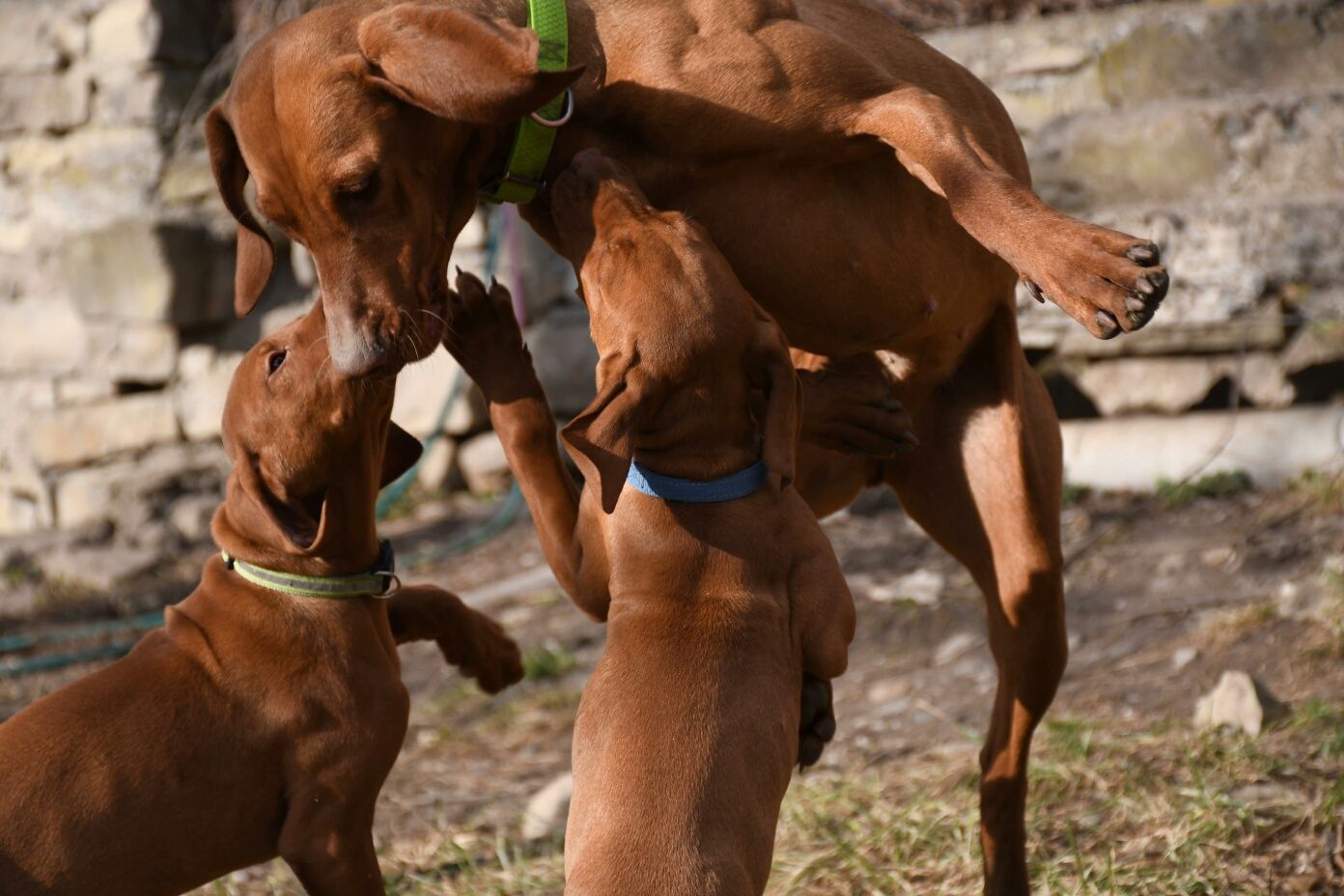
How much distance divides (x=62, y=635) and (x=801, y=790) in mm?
3674

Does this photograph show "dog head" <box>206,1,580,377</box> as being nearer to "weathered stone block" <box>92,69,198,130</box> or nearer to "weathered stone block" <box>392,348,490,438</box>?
"weathered stone block" <box>392,348,490,438</box>

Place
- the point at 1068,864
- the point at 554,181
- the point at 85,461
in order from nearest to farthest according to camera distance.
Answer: the point at 554,181
the point at 1068,864
the point at 85,461

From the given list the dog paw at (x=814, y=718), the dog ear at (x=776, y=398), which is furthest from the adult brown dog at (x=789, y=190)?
the dog paw at (x=814, y=718)

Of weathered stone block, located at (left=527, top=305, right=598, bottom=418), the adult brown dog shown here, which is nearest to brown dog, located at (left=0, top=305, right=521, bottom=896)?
the adult brown dog

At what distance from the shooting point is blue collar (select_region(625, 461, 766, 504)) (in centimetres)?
314

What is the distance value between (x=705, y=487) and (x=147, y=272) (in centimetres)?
591

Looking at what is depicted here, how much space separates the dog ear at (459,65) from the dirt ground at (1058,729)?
2340 millimetres

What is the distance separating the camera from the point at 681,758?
2.87 meters

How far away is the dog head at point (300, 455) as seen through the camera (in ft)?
11.6

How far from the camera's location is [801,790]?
479cm

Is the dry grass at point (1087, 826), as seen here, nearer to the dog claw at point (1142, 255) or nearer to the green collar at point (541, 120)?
the dog claw at point (1142, 255)

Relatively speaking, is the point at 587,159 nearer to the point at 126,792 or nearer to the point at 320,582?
the point at 320,582

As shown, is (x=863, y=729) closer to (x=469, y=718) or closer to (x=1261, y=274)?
(x=469, y=718)

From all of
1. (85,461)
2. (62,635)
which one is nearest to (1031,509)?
(62,635)
